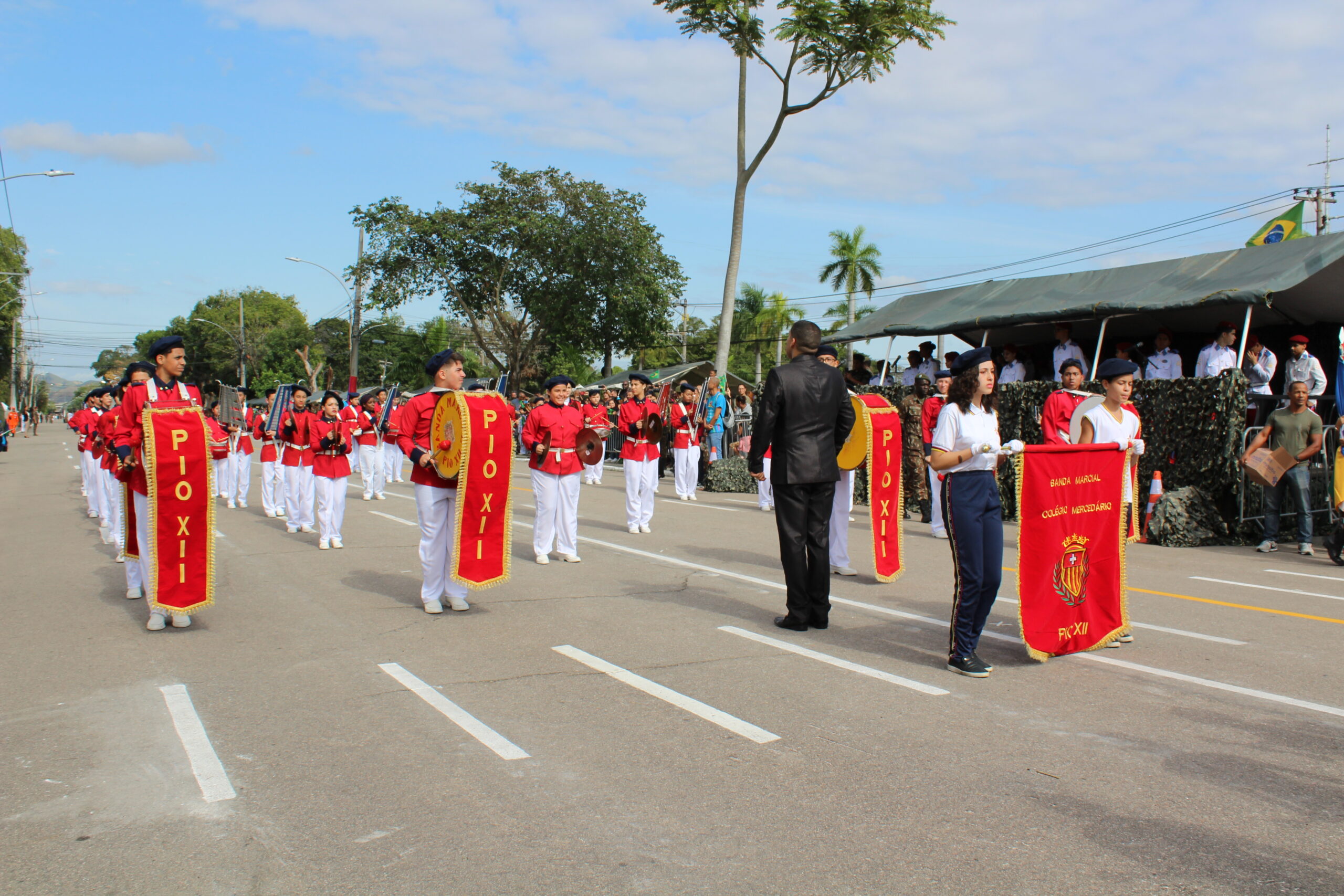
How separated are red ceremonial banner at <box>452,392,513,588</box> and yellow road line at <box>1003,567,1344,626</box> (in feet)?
18.0

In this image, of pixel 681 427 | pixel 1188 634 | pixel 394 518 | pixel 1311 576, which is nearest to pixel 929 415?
pixel 1311 576

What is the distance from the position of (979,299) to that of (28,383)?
128919 millimetres

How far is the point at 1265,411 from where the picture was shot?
13.6m

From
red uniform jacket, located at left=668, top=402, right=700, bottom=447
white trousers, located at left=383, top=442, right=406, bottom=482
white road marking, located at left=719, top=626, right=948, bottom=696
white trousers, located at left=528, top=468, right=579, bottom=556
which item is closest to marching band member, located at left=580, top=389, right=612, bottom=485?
red uniform jacket, located at left=668, top=402, right=700, bottom=447

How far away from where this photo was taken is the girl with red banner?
5645 mm

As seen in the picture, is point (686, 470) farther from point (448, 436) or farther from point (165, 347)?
point (165, 347)

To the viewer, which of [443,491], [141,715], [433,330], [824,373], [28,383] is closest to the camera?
[141,715]

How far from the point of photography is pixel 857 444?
8.91 metres

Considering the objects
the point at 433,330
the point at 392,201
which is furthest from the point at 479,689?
the point at 433,330

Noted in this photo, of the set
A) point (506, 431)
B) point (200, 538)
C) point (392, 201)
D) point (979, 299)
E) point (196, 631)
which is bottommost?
point (196, 631)

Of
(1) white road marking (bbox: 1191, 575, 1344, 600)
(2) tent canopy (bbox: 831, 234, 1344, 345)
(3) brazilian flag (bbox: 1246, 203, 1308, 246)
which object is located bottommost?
(1) white road marking (bbox: 1191, 575, 1344, 600)

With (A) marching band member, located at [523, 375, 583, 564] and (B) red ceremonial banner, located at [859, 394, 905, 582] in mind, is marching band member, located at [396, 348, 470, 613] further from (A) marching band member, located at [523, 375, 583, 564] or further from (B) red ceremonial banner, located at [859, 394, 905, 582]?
(B) red ceremonial banner, located at [859, 394, 905, 582]

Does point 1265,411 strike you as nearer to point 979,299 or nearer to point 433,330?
point 979,299

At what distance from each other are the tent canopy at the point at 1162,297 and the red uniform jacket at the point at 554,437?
29.3 ft
